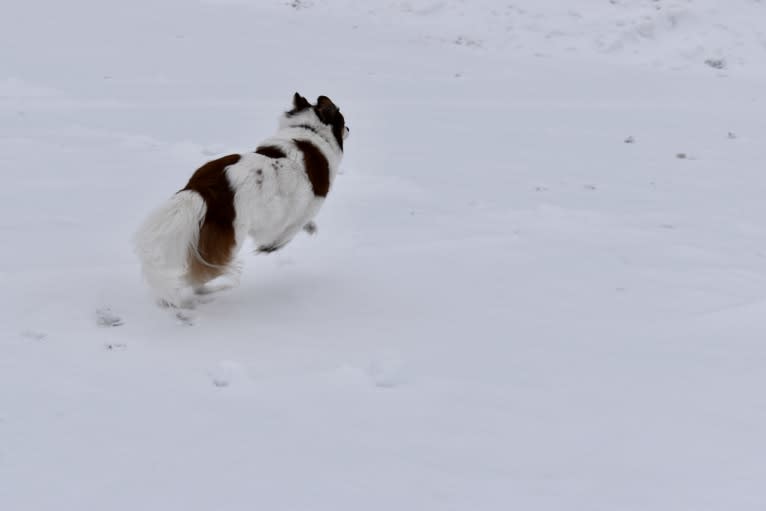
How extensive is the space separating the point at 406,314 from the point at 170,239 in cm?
124

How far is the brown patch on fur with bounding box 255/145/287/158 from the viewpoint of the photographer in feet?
13.9

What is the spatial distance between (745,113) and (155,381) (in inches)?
334

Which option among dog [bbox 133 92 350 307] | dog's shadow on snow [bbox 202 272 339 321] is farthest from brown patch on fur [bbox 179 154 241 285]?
dog's shadow on snow [bbox 202 272 339 321]

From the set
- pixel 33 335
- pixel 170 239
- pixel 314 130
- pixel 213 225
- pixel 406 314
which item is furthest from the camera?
pixel 314 130

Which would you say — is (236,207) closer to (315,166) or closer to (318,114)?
(315,166)

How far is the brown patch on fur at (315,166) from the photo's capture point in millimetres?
4359

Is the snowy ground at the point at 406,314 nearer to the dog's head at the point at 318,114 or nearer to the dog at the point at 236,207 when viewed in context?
the dog at the point at 236,207

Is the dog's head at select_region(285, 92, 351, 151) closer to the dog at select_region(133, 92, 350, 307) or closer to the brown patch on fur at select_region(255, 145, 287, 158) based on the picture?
the dog at select_region(133, 92, 350, 307)

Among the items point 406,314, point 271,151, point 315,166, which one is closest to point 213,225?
point 271,151

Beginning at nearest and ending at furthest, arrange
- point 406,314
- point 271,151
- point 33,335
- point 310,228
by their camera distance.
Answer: point 33,335, point 406,314, point 271,151, point 310,228

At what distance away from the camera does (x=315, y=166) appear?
4.40 m

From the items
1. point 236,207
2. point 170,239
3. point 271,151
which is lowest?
point 170,239

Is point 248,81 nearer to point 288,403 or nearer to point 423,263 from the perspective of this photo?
point 423,263

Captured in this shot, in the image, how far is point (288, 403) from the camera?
10.2ft
